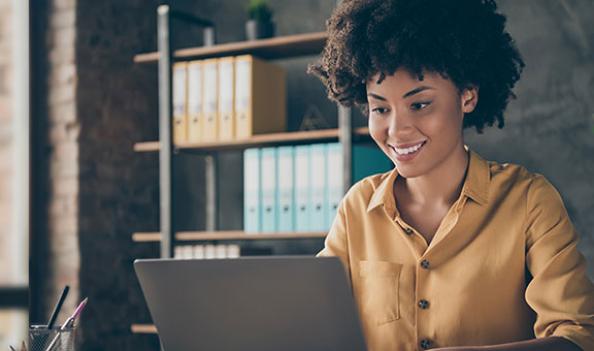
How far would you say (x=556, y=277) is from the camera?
1515mm

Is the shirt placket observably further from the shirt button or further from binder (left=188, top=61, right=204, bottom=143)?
binder (left=188, top=61, right=204, bottom=143)

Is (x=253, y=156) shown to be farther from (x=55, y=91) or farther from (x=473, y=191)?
(x=473, y=191)

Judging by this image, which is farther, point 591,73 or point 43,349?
point 591,73

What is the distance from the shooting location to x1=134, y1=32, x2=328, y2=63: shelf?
3.48 metres

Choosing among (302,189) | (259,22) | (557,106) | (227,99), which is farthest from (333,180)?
(557,106)

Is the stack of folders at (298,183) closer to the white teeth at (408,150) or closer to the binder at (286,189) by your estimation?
the binder at (286,189)

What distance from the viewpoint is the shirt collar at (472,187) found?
169 cm

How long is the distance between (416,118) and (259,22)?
2169 mm

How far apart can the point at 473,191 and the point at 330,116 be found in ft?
7.24

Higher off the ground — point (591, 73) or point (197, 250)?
point (591, 73)

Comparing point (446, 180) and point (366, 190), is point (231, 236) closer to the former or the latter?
point (366, 190)

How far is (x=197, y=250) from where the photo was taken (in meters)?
3.71

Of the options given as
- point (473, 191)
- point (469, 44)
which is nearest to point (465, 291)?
point (473, 191)

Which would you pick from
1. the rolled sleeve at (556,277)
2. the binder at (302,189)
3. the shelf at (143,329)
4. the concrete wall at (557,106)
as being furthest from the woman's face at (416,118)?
the shelf at (143,329)
